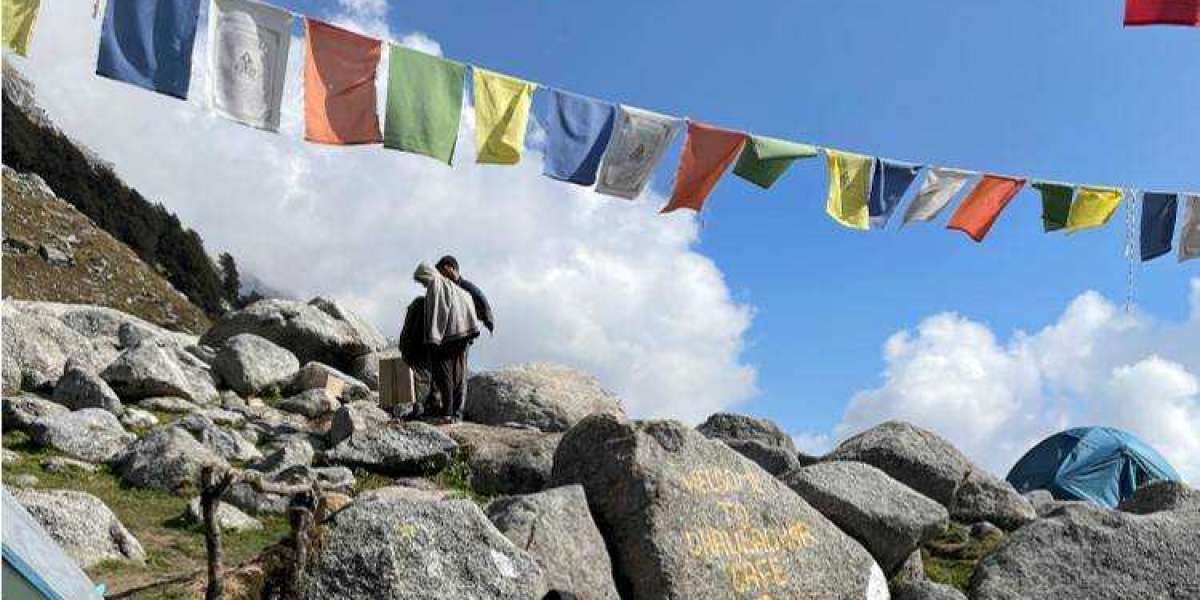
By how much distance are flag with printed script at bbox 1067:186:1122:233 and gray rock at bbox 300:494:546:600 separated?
1364 cm

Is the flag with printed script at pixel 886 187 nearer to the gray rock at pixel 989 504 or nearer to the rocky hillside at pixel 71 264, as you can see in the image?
the gray rock at pixel 989 504

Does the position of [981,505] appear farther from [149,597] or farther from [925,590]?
[149,597]

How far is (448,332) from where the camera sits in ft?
45.2

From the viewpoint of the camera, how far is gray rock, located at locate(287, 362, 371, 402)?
1711cm

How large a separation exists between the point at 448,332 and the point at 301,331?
26.3ft

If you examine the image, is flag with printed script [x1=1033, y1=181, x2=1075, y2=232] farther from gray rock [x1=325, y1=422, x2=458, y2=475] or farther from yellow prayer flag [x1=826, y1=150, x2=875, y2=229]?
gray rock [x1=325, y1=422, x2=458, y2=475]

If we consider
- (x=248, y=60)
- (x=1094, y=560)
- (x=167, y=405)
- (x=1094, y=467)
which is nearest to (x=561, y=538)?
(x=1094, y=560)

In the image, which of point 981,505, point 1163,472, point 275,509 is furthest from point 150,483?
point 1163,472

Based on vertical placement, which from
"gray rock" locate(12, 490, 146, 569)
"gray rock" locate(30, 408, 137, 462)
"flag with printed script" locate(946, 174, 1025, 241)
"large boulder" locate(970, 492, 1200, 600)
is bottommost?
"gray rock" locate(12, 490, 146, 569)

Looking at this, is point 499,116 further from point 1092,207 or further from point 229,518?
point 1092,207

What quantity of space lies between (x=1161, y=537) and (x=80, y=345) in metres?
14.2

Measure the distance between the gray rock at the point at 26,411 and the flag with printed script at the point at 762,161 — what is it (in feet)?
30.1

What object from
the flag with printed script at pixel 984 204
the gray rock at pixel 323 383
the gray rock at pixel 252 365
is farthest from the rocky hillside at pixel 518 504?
the flag with printed script at pixel 984 204

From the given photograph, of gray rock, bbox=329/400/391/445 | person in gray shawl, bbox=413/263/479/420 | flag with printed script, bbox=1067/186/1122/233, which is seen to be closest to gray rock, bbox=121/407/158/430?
gray rock, bbox=329/400/391/445
